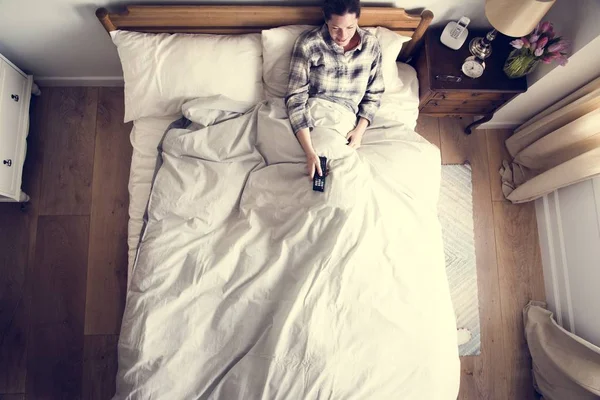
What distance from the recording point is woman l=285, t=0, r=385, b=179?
136 centimetres

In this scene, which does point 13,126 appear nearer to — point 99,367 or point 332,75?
point 99,367

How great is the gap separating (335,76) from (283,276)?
776 millimetres

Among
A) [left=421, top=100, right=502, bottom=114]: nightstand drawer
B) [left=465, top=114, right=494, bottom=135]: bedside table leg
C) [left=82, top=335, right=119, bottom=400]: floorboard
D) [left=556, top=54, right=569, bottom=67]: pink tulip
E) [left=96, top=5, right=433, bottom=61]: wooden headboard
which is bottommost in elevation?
[left=82, top=335, right=119, bottom=400]: floorboard

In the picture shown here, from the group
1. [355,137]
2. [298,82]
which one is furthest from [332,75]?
[355,137]

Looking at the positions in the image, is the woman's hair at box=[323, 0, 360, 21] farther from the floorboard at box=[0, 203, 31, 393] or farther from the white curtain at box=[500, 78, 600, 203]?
the floorboard at box=[0, 203, 31, 393]

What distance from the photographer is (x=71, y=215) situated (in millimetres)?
1773

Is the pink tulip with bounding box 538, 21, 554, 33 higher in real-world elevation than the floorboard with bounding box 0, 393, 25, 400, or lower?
higher

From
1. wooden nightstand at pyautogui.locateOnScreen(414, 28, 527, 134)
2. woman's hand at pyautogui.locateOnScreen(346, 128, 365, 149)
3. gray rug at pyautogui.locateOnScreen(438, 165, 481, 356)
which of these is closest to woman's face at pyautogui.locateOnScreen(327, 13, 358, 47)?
woman's hand at pyautogui.locateOnScreen(346, 128, 365, 149)

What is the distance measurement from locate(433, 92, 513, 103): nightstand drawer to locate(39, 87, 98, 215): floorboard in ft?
5.28

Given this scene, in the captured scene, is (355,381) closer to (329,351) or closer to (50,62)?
(329,351)

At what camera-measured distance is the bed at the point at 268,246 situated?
3.69 ft

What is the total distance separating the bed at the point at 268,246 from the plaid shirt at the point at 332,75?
0.06 metres

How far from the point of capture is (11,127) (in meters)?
1.64

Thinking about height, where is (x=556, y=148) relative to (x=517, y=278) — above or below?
above
